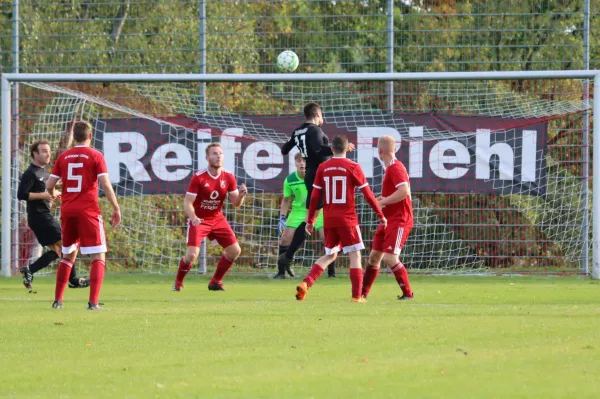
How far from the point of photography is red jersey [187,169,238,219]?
1279 cm

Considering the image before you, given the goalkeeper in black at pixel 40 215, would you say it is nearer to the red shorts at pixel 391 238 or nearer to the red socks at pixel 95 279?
the red socks at pixel 95 279

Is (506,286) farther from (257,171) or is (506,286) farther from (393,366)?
(393,366)

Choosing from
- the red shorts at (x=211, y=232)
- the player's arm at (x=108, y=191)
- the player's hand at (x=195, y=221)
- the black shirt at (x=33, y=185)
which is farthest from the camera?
the black shirt at (x=33, y=185)

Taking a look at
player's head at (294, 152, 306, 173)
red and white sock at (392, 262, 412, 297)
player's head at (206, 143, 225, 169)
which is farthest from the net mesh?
red and white sock at (392, 262, 412, 297)

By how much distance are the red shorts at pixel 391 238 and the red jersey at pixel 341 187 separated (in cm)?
34

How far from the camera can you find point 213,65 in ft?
61.0

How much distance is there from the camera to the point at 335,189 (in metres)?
11.2

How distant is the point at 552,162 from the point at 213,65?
20.3 ft

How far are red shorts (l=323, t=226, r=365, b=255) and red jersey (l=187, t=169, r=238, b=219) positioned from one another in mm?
2035

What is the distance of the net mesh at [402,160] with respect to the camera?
53.7 ft

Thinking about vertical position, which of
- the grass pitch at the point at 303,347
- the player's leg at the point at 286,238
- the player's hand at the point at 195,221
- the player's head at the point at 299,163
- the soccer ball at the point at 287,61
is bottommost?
the grass pitch at the point at 303,347

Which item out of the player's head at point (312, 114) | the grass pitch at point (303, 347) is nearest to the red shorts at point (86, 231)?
the grass pitch at point (303, 347)

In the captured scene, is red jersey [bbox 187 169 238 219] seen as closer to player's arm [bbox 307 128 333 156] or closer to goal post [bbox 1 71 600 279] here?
player's arm [bbox 307 128 333 156]

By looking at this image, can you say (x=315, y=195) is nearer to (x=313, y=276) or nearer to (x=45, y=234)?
(x=313, y=276)
